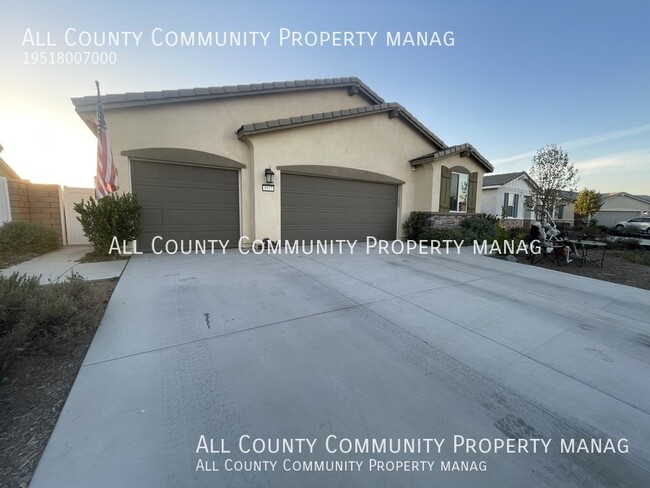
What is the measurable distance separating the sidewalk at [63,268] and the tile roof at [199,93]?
360 centimetres

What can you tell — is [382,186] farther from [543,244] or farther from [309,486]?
[309,486]

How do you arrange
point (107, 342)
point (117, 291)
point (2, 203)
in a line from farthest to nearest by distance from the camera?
point (2, 203) < point (117, 291) < point (107, 342)

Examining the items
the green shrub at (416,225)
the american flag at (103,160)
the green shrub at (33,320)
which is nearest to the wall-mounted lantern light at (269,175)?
the american flag at (103,160)

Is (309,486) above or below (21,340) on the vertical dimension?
below

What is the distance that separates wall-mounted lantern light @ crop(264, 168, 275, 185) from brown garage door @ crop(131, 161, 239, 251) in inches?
37.6

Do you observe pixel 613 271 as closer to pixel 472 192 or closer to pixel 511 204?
pixel 472 192

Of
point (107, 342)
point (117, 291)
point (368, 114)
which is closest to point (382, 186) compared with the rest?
point (368, 114)

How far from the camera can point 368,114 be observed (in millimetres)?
9633

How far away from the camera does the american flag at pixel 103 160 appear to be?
5625 mm

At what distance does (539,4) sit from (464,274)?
7.68 metres

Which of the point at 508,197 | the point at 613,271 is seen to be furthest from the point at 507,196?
the point at 613,271

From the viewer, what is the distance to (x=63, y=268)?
17.9 ft

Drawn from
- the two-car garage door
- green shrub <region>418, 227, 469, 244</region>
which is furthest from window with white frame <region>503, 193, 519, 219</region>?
the two-car garage door

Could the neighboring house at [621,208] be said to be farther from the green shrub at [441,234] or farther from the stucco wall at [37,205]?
the stucco wall at [37,205]
